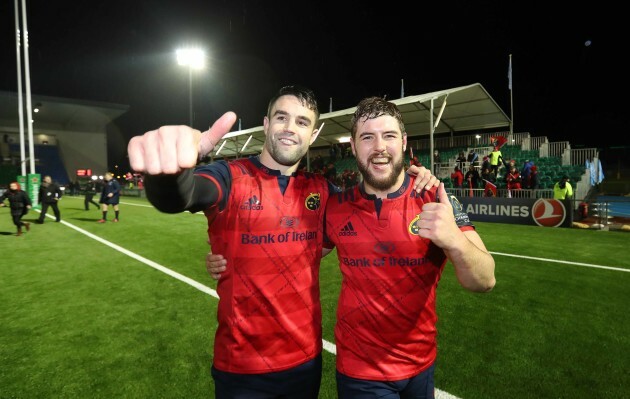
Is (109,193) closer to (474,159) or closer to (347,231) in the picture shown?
(347,231)

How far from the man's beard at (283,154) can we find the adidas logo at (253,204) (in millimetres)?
277

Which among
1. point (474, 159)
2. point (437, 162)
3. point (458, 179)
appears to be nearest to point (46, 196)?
point (458, 179)

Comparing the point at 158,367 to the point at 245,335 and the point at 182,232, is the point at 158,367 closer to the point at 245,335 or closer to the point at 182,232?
the point at 245,335

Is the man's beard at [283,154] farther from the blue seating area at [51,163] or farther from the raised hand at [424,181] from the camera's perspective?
the blue seating area at [51,163]

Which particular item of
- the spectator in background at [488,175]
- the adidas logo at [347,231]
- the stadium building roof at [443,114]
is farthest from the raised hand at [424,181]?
the spectator in background at [488,175]

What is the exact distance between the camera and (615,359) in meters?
3.71

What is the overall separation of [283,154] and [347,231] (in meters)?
0.66

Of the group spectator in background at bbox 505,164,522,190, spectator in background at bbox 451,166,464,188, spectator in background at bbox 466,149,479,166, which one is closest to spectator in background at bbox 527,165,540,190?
spectator in background at bbox 505,164,522,190

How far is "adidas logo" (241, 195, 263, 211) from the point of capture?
2.04 m

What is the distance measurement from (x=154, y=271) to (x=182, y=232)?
514cm

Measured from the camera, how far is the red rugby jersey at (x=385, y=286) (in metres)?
2.06

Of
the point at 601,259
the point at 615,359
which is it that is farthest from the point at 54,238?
the point at 601,259

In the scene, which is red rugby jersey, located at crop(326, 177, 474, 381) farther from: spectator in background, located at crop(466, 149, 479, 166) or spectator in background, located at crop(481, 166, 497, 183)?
spectator in background, located at crop(466, 149, 479, 166)

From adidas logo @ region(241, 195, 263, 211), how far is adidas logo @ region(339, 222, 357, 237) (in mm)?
587
